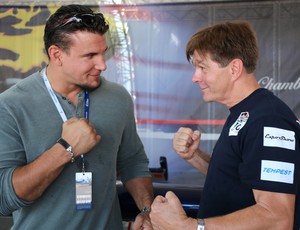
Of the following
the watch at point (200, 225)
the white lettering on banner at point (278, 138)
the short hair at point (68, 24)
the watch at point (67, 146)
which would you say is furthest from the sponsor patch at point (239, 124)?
the short hair at point (68, 24)

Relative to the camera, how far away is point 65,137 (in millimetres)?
1545

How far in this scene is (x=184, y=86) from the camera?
5348 mm

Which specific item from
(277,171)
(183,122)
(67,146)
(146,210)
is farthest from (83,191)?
(183,122)

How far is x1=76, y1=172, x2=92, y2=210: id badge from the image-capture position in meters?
1.64

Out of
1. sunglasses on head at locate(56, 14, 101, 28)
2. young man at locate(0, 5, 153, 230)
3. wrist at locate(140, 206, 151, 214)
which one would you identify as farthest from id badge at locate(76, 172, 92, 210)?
sunglasses on head at locate(56, 14, 101, 28)

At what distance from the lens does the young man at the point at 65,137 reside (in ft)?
5.04

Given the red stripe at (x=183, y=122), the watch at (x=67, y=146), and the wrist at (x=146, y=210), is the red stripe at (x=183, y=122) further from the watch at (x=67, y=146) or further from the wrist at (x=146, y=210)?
the watch at (x=67, y=146)

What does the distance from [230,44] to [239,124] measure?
28cm

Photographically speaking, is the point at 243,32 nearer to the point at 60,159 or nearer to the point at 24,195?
the point at 60,159

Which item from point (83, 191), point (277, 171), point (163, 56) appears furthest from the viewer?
point (163, 56)

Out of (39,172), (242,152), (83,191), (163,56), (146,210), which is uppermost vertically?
(163,56)

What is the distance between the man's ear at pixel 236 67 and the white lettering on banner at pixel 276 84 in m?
3.66

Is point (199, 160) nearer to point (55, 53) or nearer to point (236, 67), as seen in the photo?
point (236, 67)

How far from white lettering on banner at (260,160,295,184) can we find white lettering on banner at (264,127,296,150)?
0.05 metres
